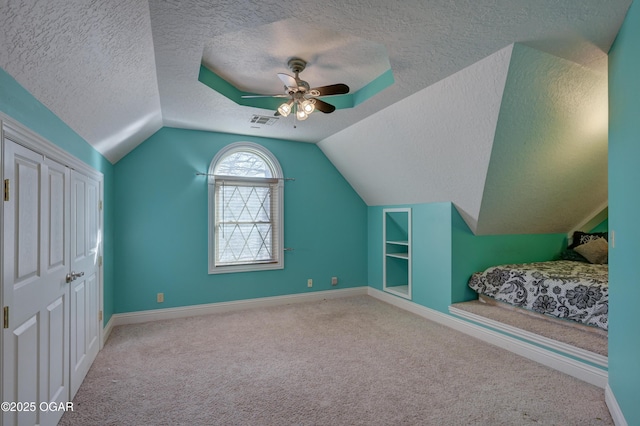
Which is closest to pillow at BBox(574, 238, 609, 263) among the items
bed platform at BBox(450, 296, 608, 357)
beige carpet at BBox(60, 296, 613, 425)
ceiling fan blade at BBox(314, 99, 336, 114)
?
bed platform at BBox(450, 296, 608, 357)

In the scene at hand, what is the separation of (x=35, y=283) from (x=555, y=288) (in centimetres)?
409

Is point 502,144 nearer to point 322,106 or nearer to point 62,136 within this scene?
point 322,106

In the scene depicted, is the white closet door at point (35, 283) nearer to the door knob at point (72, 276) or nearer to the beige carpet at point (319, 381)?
the door knob at point (72, 276)

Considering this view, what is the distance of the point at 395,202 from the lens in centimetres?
478

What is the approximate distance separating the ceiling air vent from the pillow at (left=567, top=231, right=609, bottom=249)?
4.40 meters

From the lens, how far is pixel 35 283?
5.72 feet

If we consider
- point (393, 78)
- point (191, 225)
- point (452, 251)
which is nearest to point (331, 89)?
point (393, 78)

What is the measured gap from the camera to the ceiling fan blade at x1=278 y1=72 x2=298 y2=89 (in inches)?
95.4

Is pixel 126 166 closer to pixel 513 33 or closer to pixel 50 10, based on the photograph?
pixel 50 10

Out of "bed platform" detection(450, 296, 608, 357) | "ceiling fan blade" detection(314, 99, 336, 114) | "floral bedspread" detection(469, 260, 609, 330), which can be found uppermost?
"ceiling fan blade" detection(314, 99, 336, 114)

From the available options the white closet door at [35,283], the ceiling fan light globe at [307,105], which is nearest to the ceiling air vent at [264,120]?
the ceiling fan light globe at [307,105]

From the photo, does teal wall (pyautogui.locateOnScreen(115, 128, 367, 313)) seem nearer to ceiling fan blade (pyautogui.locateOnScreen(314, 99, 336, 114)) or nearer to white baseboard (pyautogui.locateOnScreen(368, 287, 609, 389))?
white baseboard (pyautogui.locateOnScreen(368, 287, 609, 389))

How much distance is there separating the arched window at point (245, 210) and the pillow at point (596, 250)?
160 inches

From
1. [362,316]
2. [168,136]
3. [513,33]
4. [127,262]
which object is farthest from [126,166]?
[513,33]
